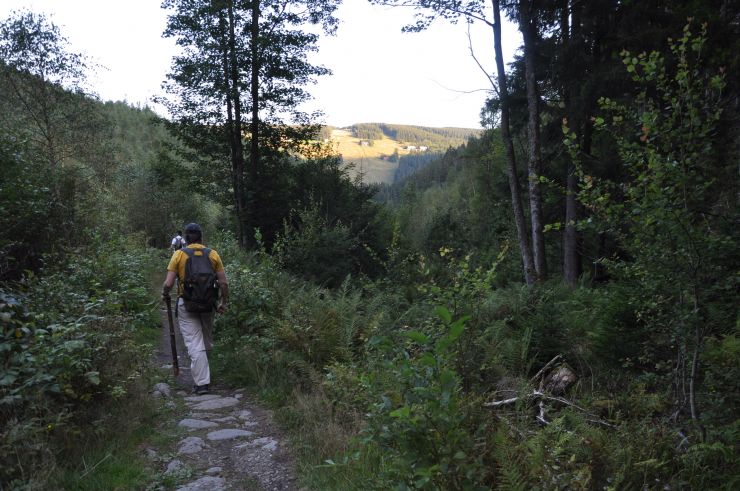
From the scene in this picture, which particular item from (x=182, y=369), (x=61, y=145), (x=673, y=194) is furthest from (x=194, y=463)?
(x=61, y=145)

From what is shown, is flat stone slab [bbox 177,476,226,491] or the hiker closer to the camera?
flat stone slab [bbox 177,476,226,491]

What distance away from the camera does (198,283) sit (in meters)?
5.87

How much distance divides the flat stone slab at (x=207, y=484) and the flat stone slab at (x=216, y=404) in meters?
1.78

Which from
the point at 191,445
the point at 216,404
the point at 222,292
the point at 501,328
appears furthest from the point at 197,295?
the point at 501,328

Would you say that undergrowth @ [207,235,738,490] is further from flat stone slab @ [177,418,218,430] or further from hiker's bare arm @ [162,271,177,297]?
hiker's bare arm @ [162,271,177,297]

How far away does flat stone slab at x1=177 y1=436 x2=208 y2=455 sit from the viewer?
3920 millimetres

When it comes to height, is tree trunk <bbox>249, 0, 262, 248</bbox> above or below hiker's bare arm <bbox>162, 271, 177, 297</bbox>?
above

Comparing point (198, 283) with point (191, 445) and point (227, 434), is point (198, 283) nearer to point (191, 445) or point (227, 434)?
point (227, 434)

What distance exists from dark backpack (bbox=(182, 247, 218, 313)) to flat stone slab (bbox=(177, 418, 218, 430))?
5.37 feet

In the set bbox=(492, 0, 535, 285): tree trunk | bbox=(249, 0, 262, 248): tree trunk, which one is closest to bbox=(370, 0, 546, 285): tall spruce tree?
bbox=(492, 0, 535, 285): tree trunk

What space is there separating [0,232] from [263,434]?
5783 mm

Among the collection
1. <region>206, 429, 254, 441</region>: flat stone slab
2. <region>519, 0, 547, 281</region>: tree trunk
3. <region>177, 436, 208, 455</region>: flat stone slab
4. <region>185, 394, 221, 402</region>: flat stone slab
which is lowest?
<region>185, 394, 221, 402</region>: flat stone slab

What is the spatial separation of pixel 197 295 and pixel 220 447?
7.75ft

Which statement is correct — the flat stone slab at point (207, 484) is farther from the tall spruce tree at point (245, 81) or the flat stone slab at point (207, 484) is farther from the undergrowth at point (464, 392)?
the tall spruce tree at point (245, 81)
